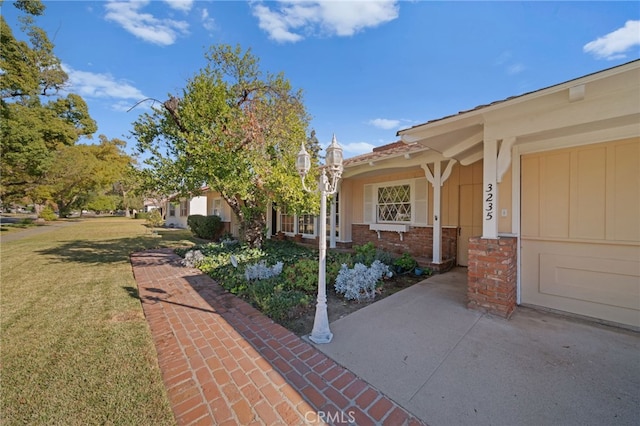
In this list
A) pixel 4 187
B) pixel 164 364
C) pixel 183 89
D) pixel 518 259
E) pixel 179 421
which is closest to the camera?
pixel 179 421

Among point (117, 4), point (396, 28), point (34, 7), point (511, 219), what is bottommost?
point (511, 219)

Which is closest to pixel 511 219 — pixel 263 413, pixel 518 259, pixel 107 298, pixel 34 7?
pixel 518 259

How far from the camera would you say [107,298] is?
4707 mm

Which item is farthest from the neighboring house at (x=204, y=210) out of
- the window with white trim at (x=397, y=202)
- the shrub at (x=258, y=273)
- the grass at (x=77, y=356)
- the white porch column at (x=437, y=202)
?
the white porch column at (x=437, y=202)

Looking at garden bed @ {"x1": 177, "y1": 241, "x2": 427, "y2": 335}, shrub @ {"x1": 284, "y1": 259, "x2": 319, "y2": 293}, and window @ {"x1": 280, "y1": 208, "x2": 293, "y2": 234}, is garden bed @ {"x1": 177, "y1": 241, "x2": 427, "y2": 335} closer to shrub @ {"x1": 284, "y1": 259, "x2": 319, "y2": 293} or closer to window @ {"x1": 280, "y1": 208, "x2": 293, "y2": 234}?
shrub @ {"x1": 284, "y1": 259, "x2": 319, "y2": 293}

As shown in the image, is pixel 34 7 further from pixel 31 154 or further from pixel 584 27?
pixel 584 27

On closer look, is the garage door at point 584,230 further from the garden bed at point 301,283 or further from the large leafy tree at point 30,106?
the large leafy tree at point 30,106

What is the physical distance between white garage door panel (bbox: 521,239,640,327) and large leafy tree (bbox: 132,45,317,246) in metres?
4.83

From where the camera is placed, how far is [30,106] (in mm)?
15945

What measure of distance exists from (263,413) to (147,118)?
334 inches

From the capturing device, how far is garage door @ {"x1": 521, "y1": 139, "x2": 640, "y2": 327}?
10.9 feet

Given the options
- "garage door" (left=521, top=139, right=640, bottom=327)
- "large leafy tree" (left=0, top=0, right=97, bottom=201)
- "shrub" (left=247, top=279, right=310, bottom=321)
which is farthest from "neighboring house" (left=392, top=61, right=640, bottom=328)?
"large leafy tree" (left=0, top=0, right=97, bottom=201)

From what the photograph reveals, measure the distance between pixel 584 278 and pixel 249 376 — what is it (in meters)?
4.79

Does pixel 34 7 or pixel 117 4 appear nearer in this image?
pixel 117 4
